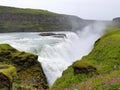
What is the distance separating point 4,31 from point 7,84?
396ft

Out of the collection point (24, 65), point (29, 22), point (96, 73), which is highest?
point (96, 73)

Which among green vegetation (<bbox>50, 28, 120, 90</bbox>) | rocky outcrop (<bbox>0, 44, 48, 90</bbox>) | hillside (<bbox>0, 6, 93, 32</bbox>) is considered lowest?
hillside (<bbox>0, 6, 93, 32</bbox>)

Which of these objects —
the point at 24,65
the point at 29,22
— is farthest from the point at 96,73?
the point at 29,22

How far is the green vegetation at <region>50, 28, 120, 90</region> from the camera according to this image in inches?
619

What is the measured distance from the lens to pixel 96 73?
21.5 meters

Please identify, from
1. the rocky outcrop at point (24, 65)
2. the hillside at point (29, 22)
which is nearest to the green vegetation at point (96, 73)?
the rocky outcrop at point (24, 65)

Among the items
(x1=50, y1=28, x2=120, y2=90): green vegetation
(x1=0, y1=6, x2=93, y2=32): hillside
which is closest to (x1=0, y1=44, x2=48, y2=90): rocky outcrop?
(x1=50, y1=28, x2=120, y2=90): green vegetation

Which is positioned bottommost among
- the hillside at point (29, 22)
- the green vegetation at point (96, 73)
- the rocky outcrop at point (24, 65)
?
the hillside at point (29, 22)

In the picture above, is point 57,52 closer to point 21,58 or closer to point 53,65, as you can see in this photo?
point 53,65

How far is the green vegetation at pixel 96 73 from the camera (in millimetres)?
15729

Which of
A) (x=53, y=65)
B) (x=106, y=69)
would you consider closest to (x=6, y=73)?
(x=106, y=69)

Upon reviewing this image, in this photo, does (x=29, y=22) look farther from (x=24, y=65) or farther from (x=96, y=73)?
(x=96, y=73)

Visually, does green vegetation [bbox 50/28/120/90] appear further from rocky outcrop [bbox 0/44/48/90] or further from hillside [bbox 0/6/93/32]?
hillside [bbox 0/6/93/32]

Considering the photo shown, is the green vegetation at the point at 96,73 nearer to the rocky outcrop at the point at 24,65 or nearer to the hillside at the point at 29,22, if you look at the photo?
the rocky outcrop at the point at 24,65
